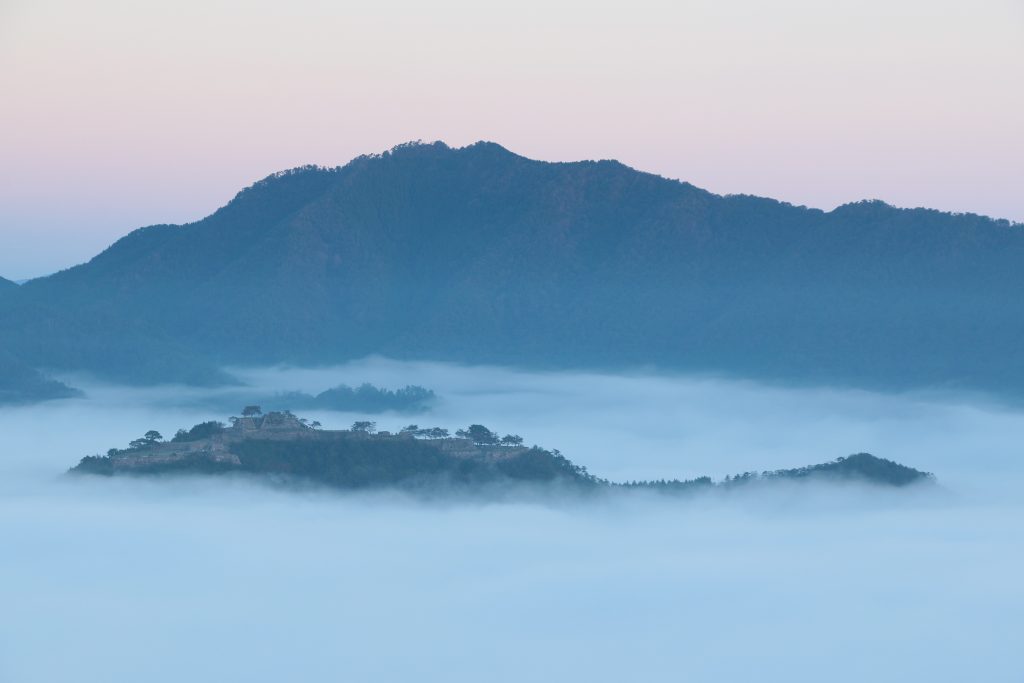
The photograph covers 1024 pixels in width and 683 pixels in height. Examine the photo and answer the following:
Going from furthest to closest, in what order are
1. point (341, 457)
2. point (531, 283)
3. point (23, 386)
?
point (531, 283) → point (23, 386) → point (341, 457)

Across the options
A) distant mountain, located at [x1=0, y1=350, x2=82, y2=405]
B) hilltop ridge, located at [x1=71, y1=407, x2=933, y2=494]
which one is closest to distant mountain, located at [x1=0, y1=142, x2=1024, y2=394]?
distant mountain, located at [x1=0, y1=350, x2=82, y2=405]

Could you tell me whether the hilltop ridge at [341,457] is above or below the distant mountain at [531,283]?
below

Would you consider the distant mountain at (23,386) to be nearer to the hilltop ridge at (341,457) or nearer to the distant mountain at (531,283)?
the distant mountain at (531,283)

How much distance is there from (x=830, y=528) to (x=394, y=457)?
56.3 ft

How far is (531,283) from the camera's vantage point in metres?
121

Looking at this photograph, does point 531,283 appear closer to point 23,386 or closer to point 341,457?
point 23,386

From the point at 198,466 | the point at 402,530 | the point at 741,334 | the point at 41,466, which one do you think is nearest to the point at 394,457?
the point at 402,530

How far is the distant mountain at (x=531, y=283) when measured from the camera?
4454 inches

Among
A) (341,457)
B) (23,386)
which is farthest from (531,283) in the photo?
(341,457)

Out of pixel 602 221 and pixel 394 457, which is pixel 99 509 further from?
pixel 602 221

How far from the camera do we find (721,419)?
115 metres

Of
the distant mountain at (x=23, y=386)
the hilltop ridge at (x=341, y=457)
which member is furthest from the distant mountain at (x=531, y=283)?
the hilltop ridge at (x=341, y=457)

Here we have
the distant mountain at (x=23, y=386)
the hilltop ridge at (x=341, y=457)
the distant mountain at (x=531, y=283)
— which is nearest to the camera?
the hilltop ridge at (x=341, y=457)

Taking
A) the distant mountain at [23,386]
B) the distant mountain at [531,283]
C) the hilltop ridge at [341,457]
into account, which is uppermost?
the distant mountain at [531,283]
